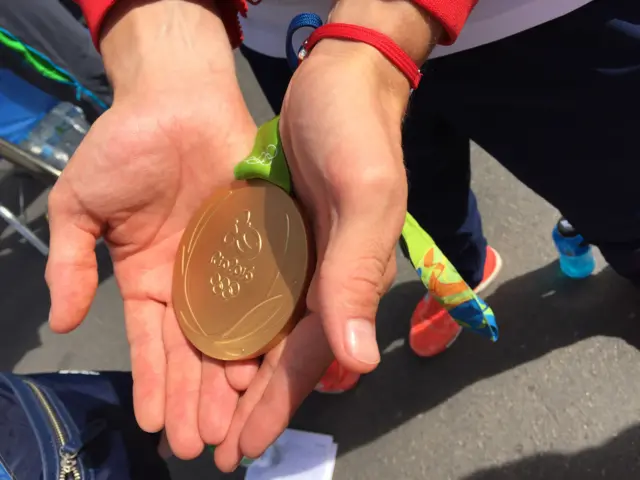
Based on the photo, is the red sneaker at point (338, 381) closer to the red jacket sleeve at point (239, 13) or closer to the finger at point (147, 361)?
the finger at point (147, 361)

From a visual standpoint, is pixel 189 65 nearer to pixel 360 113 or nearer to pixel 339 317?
pixel 360 113

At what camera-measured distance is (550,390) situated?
1233mm

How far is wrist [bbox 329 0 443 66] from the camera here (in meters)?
0.59

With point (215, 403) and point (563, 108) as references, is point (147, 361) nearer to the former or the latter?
point (215, 403)

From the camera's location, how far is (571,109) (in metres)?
0.70

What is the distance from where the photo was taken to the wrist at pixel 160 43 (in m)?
0.79

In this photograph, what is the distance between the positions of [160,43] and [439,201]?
1.78 feet

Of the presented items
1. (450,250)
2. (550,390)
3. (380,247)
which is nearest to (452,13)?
(380,247)

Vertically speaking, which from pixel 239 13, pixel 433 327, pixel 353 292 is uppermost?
pixel 239 13

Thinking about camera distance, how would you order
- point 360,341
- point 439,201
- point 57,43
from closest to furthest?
point 360,341 < point 439,201 < point 57,43

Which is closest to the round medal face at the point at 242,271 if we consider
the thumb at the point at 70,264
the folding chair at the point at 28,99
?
the thumb at the point at 70,264

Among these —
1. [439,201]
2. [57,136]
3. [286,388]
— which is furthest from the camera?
[57,136]

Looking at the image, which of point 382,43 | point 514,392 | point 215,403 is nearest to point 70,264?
point 215,403

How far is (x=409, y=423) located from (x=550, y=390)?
30 centimetres
